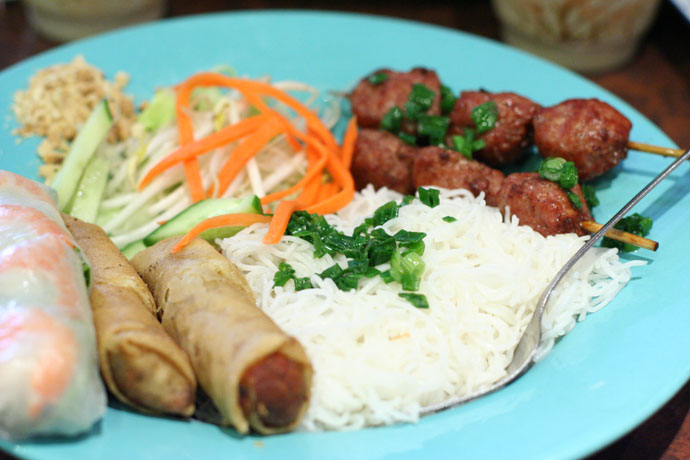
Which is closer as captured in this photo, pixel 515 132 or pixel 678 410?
pixel 678 410

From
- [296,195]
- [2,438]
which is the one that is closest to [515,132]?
[296,195]

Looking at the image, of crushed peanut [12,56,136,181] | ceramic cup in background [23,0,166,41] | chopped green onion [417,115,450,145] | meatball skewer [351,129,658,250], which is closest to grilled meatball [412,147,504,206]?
meatball skewer [351,129,658,250]

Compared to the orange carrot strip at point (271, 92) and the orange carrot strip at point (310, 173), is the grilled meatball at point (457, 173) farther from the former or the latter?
the orange carrot strip at point (271, 92)

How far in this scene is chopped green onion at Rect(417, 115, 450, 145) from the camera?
4.61 m

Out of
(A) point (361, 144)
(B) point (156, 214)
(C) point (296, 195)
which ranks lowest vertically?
(B) point (156, 214)

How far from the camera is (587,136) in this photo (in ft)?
13.1

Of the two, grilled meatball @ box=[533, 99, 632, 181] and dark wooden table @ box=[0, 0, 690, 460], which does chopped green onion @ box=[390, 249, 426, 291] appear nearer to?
grilled meatball @ box=[533, 99, 632, 181]

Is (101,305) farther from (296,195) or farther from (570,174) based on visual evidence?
(570,174)

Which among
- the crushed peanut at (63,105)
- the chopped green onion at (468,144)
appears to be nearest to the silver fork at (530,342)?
the chopped green onion at (468,144)

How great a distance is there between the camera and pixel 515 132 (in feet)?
14.4

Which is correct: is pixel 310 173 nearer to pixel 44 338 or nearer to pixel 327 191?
pixel 327 191

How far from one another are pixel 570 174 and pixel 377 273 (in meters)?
1.44

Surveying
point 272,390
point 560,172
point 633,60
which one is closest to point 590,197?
point 560,172

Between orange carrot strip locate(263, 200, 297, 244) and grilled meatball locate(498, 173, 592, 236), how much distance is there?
1375mm
